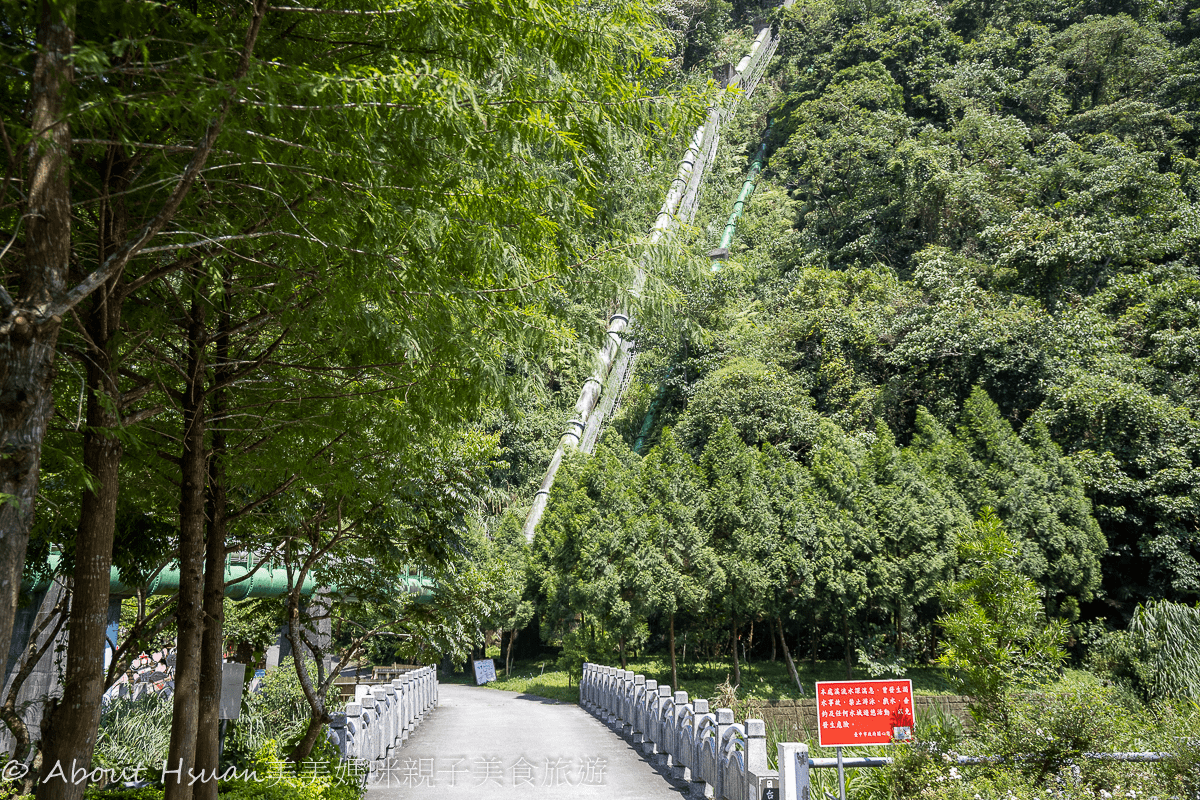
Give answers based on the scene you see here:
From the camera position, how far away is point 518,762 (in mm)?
13391

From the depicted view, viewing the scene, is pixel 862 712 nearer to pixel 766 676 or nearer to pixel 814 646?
pixel 766 676

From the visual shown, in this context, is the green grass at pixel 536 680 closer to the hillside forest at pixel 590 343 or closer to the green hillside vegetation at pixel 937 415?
the hillside forest at pixel 590 343

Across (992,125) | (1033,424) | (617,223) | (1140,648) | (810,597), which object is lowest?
(1140,648)

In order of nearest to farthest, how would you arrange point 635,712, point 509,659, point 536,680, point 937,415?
point 635,712 → point 937,415 → point 536,680 → point 509,659

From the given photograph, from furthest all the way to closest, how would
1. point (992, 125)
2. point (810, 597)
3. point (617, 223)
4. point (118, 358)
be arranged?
point (992, 125) < point (810, 597) < point (617, 223) < point (118, 358)

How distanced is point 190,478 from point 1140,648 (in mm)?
19672

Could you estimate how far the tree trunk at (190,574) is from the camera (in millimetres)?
6234

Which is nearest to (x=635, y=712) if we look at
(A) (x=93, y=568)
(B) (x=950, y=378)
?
(A) (x=93, y=568)

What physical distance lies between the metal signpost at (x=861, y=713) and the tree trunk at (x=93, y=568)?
572cm

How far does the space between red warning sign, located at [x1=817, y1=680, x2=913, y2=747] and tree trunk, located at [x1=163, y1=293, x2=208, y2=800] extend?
5.25 m

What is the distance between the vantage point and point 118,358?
5332 millimetres

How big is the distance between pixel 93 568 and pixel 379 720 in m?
9.25

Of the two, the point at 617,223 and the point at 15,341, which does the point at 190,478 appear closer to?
the point at 15,341

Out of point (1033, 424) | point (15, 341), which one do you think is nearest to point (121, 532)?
point (15, 341)
